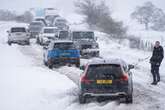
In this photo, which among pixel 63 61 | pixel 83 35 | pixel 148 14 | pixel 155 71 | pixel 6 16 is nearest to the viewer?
pixel 155 71

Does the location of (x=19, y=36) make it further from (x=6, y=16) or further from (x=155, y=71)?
(x=6, y=16)

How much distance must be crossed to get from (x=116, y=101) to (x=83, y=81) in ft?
4.11

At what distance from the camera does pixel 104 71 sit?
13211 millimetres

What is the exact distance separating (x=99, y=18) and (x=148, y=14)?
35.0 m

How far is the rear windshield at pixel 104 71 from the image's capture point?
43.0ft

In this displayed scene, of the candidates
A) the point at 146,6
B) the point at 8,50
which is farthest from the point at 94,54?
the point at 146,6

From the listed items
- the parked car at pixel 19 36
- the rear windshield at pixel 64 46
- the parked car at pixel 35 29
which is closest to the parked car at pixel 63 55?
the rear windshield at pixel 64 46

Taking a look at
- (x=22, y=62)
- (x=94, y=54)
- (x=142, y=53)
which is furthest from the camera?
(x=142, y=53)

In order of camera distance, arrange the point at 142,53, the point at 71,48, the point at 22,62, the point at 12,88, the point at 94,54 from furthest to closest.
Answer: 1. the point at 142,53
2. the point at 94,54
3. the point at 22,62
4. the point at 71,48
5. the point at 12,88

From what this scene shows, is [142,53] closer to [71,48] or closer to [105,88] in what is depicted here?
[71,48]

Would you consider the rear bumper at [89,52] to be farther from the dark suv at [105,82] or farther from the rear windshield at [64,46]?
the dark suv at [105,82]

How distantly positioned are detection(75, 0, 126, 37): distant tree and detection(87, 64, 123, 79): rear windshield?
46.4 metres

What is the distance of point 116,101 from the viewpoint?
13500 mm

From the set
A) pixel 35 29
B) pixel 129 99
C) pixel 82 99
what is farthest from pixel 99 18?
pixel 129 99
